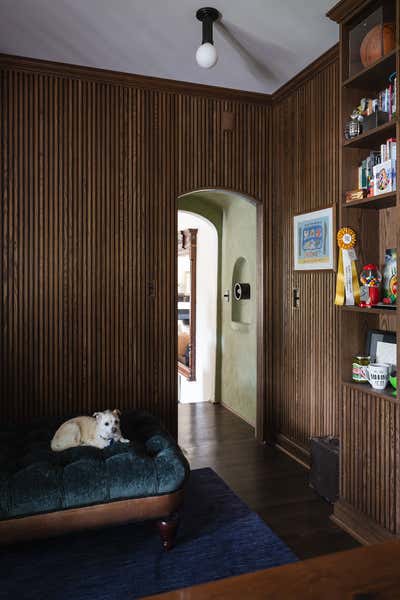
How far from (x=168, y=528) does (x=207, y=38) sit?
2996 mm

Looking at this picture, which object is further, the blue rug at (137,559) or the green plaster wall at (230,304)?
the green plaster wall at (230,304)

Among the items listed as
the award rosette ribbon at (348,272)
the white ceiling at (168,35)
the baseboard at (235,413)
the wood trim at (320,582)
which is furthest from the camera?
the baseboard at (235,413)

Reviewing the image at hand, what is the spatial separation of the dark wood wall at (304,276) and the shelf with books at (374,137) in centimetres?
64

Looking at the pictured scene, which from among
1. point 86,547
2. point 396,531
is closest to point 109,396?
point 86,547

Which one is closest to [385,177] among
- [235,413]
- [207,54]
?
[207,54]

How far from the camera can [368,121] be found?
2682mm

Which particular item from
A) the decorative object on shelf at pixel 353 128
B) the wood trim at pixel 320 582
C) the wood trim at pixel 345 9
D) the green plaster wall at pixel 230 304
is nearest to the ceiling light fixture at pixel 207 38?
the wood trim at pixel 345 9

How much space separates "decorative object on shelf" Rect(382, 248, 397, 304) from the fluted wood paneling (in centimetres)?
57

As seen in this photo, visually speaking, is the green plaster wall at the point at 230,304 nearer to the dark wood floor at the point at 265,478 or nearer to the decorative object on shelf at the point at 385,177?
the dark wood floor at the point at 265,478

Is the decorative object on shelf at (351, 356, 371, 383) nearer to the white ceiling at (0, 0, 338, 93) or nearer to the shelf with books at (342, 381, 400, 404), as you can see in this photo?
the shelf with books at (342, 381, 400, 404)

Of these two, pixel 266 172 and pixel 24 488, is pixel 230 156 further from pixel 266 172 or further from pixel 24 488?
pixel 24 488

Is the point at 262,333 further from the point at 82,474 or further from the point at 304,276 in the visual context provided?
the point at 82,474

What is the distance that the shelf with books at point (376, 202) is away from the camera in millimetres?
2490

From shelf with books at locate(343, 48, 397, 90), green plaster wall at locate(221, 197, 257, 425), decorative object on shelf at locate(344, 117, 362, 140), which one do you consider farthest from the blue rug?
shelf with books at locate(343, 48, 397, 90)
